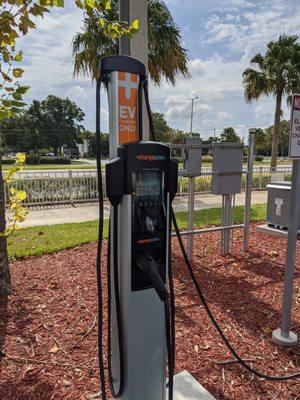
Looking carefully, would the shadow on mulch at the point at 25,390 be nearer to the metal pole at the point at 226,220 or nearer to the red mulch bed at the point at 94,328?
the red mulch bed at the point at 94,328

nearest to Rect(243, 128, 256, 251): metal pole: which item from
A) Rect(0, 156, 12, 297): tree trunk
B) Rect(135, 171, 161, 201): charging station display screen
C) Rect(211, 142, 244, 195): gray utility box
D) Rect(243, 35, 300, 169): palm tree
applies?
Rect(211, 142, 244, 195): gray utility box

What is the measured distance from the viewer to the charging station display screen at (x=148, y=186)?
1563mm

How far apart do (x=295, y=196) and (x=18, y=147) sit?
5991 cm

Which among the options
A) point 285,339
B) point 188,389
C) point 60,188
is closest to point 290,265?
point 285,339

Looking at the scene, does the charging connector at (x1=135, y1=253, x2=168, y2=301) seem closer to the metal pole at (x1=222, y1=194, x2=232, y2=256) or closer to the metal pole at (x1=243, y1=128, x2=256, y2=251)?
the metal pole at (x1=222, y1=194, x2=232, y2=256)

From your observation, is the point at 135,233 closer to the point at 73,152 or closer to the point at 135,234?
the point at 135,234

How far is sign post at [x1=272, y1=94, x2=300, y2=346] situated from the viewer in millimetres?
2525

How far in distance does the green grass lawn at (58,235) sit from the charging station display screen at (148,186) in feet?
10.3

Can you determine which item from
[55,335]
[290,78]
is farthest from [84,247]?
[290,78]

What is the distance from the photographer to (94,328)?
9.70 feet

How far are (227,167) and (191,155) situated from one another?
69 centimetres

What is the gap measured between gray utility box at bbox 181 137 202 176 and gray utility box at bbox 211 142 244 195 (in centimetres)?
35

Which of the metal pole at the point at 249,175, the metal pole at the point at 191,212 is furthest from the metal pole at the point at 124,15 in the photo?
the metal pole at the point at 249,175

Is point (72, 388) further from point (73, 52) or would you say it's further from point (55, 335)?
point (73, 52)
